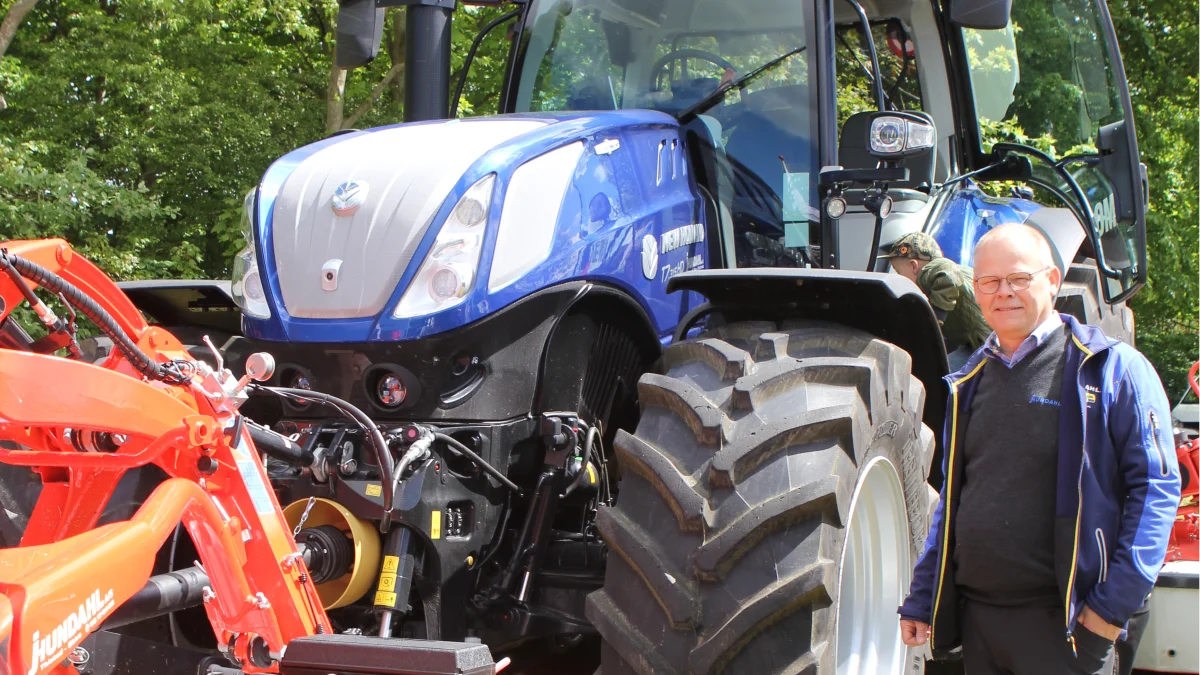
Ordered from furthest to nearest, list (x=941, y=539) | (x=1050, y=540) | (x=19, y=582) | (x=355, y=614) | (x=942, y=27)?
(x=942, y=27) < (x=355, y=614) < (x=941, y=539) < (x=1050, y=540) < (x=19, y=582)

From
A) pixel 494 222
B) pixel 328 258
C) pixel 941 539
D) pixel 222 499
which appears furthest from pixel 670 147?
pixel 222 499

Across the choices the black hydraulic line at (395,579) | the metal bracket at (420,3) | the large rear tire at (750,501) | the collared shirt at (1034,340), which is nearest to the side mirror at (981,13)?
the large rear tire at (750,501)

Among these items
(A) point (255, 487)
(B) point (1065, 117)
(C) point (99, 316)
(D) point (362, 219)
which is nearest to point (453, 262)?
(D) point (362, 219)

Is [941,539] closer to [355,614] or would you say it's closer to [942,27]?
[355,614]

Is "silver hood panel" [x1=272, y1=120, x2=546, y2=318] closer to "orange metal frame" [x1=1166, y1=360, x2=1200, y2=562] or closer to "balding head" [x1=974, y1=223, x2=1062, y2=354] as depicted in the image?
"balding head" [x1=974, y1=223, x2=1062, y2=354]

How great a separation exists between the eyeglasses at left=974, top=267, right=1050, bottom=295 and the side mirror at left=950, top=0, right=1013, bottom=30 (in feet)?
4.40

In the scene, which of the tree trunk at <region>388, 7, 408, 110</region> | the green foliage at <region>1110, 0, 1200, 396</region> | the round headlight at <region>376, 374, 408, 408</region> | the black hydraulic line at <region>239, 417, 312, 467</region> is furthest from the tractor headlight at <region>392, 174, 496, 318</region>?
the green foliage at <region>1110, 0, 1200, 396</region>

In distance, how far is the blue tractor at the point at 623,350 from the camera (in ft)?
9.95

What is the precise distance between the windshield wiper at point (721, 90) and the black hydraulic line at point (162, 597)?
8.31 ft

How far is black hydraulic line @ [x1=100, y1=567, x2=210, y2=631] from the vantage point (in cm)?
262

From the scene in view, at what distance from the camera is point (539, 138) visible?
373cm

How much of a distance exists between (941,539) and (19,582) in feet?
6.55

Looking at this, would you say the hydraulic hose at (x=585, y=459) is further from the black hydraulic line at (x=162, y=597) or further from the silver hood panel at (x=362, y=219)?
the black hydraulic line at (x=162, y=597)

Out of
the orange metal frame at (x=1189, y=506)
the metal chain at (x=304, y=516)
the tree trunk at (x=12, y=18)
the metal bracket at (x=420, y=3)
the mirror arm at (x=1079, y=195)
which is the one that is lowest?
the orange metal frame at (x=1189, y=506)
